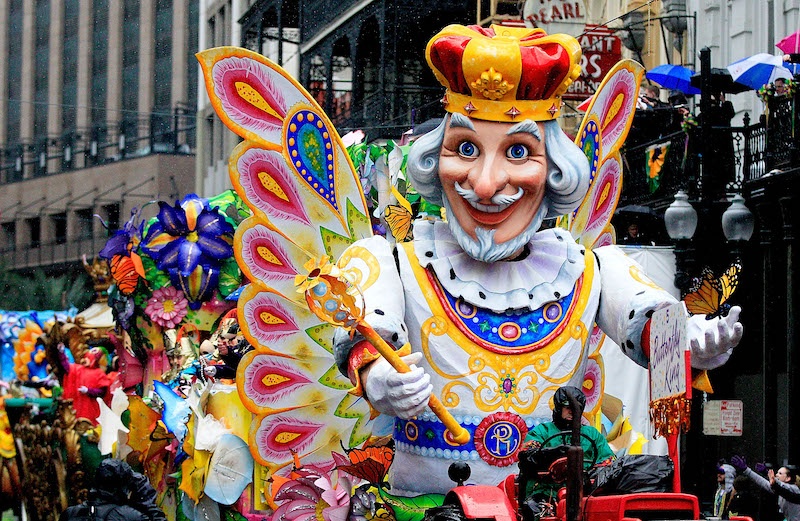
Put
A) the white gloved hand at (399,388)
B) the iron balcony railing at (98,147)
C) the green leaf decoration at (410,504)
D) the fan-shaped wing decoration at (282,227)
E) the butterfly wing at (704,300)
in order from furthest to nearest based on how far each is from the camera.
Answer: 1. the iron balcony railing at (98,147)
2. the fan-shaped wing decoration at (282,227)
3. the butterfly wing at (704,300)
4. the green leaf decoration at (410,504)
5. the white gloved hand at (399,388)

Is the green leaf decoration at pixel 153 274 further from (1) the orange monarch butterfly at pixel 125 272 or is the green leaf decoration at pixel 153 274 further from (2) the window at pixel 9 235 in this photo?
(2) the window at pixel 9 235

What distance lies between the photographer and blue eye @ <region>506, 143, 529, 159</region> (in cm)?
741

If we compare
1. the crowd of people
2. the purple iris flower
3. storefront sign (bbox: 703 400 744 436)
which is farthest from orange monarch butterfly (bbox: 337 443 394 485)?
the purple iris flower

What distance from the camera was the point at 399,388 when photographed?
6.61 meters

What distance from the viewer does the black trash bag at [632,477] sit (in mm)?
5887

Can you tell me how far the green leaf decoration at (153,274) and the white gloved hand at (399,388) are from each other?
701cm

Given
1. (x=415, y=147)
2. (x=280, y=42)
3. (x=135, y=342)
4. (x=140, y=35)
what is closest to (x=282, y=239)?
(x=415, y=147)

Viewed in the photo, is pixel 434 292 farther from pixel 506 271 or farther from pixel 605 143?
pixel 605 143

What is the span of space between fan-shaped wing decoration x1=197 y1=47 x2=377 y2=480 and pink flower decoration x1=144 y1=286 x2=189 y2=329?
18.3 ft

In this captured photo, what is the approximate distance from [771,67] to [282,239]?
8664mm

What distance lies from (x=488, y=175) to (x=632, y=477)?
5.97 ft

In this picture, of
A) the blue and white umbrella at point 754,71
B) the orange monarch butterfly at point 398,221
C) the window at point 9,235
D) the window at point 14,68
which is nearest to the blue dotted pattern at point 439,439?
the orange monarch butterfly at point 398,221

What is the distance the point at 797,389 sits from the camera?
1523 centimetres

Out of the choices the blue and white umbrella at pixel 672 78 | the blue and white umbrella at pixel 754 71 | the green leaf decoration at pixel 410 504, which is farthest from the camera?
the blue and white umbrella at pixel 672 78
